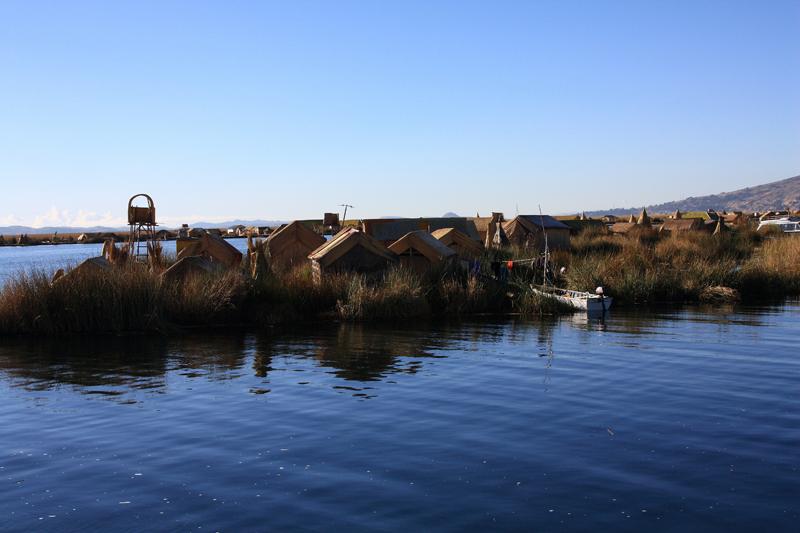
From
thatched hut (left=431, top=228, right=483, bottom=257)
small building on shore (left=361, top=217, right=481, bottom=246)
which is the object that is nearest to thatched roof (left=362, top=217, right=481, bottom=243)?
small building on shore (left=361, top=217, right=481, bottom=246)

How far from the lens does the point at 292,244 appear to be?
31391 mm

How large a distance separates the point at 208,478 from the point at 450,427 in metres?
3.85

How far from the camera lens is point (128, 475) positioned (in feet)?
34.5

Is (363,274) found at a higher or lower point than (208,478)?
higher

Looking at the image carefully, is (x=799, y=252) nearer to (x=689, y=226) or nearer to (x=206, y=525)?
(x=689, y=226)

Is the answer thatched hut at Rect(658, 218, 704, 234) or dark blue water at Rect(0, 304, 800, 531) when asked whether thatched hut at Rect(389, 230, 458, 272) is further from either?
thatched hut at Rect(658, 218, 704, 234)

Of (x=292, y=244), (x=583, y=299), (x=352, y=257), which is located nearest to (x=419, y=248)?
(x=352, y=257)

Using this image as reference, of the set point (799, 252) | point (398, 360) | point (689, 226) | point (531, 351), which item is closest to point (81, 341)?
point (398, 360)

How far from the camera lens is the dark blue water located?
920cm

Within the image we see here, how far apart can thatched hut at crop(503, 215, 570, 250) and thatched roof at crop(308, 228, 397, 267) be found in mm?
14369

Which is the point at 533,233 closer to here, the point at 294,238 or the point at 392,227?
the point at 392,227

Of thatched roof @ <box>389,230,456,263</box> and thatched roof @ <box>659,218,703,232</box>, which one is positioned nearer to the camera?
thatched roof @ <box>389,230,456,263</box>

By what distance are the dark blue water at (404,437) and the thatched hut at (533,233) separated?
68.1ft

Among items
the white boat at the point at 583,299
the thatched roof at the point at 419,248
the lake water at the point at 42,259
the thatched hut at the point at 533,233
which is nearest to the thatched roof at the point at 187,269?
the lake water at the point at 42,259
